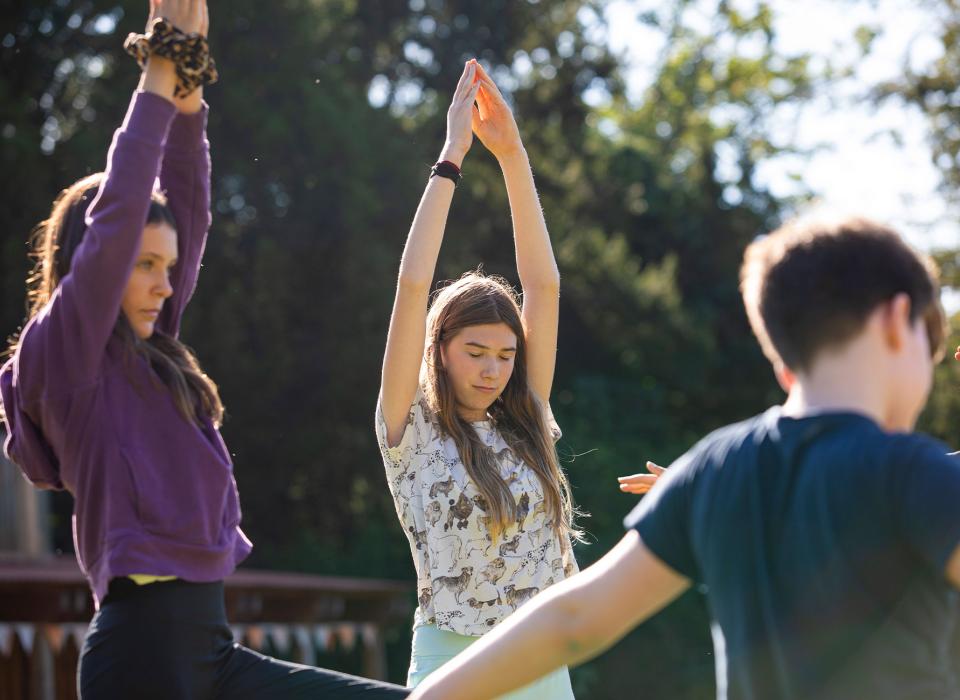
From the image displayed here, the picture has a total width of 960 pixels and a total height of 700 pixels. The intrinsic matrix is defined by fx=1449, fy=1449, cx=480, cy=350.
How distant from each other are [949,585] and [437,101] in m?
20.9

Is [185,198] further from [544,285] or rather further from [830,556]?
[830,556]

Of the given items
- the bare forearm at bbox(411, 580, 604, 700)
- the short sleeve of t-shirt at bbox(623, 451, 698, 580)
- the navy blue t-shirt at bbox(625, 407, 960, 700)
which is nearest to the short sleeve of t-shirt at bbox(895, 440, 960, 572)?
the navy blue t-shirt at bbox(625, 407, 960, 700)

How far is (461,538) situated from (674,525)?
174cm

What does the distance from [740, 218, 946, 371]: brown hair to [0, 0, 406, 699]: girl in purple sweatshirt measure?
1.34 metres

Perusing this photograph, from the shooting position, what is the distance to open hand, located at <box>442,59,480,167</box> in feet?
12.0

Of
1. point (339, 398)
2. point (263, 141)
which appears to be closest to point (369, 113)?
point (263, 141)

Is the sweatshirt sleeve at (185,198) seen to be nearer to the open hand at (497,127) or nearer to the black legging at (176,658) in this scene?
the black legging at (176,658)

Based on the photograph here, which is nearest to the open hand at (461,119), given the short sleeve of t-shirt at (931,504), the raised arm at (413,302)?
the raised arm at (413,302)

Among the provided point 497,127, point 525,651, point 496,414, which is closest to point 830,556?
point 525,651

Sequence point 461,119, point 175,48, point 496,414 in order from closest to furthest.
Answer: point 175,48
point 461,119
point 496,414

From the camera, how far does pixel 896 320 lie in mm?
1788

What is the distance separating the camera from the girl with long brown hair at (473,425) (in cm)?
356

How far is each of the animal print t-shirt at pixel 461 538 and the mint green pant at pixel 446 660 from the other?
3 cm

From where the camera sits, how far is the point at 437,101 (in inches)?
875
